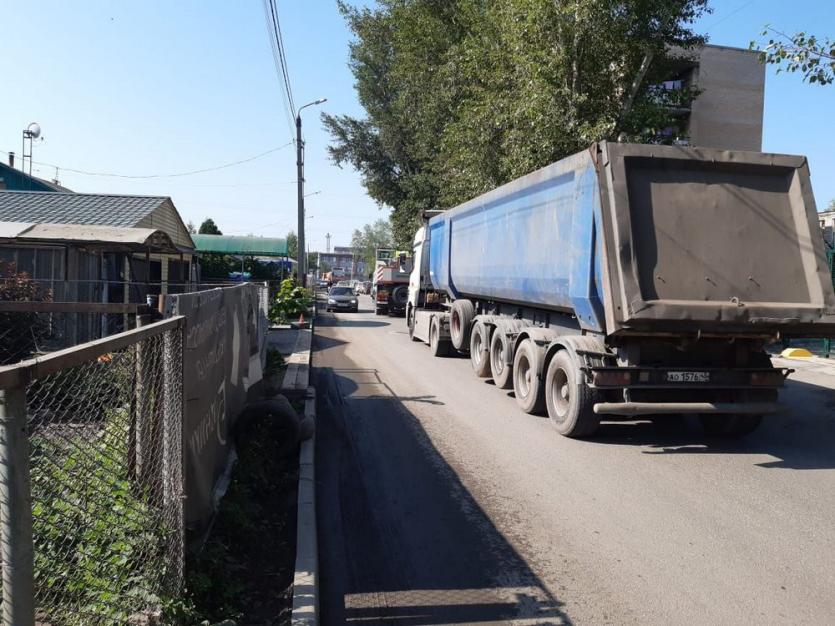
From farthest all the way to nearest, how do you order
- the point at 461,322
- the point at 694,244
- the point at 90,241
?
the point at 461,322
the point at 90,241
the point at 694,244

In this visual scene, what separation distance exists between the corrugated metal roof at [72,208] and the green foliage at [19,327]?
7.72 metres

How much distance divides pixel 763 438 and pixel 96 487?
26.1ft

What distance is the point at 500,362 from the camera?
37.0 feet

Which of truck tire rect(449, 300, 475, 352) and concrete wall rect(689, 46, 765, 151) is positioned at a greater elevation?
concrete wall rect(689, 46, 765, 151)

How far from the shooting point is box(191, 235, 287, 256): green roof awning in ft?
126

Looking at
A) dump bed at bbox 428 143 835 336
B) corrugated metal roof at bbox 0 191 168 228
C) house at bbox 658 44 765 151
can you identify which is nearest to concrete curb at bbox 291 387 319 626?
dump bed at bbox 428 143 835 336

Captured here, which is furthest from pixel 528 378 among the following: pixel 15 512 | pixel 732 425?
pixel 15 512

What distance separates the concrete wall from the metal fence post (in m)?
46.7

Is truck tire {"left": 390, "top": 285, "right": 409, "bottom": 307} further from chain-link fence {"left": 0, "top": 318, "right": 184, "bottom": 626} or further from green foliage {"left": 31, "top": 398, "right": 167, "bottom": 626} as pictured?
green foliage {"left": 31, "top": 398, "right": 167, "bottom": 626}

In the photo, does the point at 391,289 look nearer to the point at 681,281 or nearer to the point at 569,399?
the point at 569,399

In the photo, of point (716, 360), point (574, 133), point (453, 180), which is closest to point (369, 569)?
point (716, 360)

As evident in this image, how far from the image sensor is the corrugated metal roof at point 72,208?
670 inches

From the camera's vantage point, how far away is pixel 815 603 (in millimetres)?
4074

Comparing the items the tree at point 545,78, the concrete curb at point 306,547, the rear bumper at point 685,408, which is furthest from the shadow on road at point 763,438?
the tree at point 545,78
